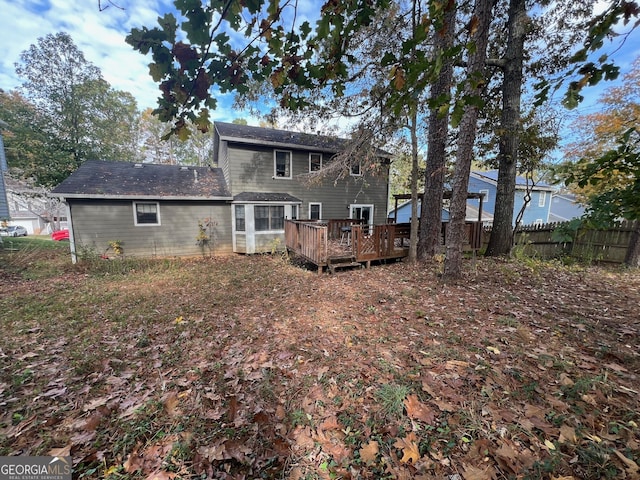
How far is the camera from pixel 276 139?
1234 centimetres

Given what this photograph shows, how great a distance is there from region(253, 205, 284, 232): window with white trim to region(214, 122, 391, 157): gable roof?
305cm

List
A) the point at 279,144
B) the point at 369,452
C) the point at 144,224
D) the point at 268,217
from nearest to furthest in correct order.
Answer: the point at 369,452 → the point at 144,224 → the point at 268,217 → the point at 279,144

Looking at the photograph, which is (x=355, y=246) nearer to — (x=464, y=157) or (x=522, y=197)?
(x=464, y=157)

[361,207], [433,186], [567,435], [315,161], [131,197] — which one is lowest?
[567,435]

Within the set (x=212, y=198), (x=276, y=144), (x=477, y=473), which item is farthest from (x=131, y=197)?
(x=477, y=473)

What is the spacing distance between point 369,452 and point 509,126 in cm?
811

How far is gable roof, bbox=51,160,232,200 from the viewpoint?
31.9 ft

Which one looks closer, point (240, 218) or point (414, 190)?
point (414, 190)

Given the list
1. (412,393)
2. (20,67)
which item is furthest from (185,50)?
(20,67)

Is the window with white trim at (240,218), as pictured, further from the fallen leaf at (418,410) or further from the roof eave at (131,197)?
the fallen leaf at (418,410)

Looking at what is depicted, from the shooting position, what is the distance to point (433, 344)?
3199mm

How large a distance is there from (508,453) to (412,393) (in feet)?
2.58

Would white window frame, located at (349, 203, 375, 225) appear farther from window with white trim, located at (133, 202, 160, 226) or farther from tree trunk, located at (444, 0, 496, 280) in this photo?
window with white trim, located at (133, 202, 160, 226)

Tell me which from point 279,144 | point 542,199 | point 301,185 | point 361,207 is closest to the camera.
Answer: point 279,144
